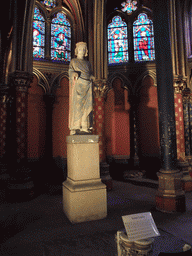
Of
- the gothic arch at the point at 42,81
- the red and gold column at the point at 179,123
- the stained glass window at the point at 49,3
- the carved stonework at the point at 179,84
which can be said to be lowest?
the red and gold column at the point at 179,123

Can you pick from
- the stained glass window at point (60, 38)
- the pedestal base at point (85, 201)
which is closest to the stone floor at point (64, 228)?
the pedestal base at point (85, 201)

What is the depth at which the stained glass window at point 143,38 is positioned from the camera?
980cm

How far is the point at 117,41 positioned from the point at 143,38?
1.29 m

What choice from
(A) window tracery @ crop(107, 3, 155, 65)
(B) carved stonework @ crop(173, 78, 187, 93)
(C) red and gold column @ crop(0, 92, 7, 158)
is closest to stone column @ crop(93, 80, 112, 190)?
(B) carved stonework @ crop(173, 78, 187, 93)

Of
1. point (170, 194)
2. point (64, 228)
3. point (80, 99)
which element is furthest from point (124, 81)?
point (64, 228)

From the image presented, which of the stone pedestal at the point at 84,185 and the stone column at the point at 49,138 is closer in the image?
the stone pedestal at the point at 84,185

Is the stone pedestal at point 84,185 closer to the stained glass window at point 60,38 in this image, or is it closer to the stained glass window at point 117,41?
the stained glass window at point 60,38

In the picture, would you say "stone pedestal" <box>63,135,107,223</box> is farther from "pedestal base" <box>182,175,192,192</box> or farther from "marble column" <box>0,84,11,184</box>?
"marble column" <box>0,84,11,184</box>

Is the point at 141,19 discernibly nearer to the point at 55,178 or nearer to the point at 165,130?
the point at 165,130

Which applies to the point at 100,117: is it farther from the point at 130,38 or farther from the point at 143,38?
the point at 143,38

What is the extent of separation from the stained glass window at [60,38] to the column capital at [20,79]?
364 centimetres

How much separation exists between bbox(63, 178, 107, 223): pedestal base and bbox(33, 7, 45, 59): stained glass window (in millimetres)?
7441

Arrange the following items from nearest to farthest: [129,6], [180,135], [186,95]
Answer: [180,135], [186,95], [129,6]

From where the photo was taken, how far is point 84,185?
363 cm
